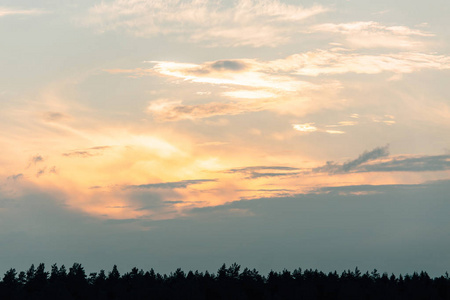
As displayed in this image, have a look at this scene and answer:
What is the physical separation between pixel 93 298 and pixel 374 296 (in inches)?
3475

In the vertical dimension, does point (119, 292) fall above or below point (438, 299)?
above

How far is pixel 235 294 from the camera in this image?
19838cm

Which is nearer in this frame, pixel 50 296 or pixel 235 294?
pixel 50 296

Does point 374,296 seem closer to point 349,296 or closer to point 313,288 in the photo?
point 349,296

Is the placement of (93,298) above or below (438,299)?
above

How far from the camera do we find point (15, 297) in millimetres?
167250

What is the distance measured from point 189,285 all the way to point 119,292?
22991 millimetres

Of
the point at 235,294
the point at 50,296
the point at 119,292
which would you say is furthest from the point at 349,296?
the point at 50,296

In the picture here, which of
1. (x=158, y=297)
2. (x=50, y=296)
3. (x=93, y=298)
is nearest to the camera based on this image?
(x=50, y=296)

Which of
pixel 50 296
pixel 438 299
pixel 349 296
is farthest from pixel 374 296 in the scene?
pixel 50 296

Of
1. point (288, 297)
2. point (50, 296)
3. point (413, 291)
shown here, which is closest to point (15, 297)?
point (50, 296)

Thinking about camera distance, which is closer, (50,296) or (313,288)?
(50,296)

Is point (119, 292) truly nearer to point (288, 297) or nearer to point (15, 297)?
point (15, 297)

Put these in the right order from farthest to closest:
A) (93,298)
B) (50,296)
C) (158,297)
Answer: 1. (93,298)
2. (158,297)
3. (50,296)
